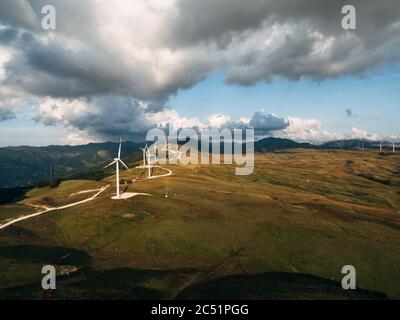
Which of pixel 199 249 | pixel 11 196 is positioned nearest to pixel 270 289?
pixel 199 249

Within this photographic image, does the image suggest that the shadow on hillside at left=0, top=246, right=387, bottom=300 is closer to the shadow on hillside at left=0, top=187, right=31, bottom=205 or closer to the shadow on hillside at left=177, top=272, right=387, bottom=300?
the shadow on hillside at left=177, top=272, right=387, bottom=300

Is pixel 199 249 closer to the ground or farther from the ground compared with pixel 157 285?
farther from the ground

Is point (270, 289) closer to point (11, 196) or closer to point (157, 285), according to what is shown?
point (157, 285)

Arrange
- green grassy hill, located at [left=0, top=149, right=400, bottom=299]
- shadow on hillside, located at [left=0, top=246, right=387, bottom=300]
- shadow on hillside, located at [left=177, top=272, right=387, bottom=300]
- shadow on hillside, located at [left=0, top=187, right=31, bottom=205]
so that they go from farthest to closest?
shadow on hillside, located at [left=0, top=187, right=31, bottom=205], green grassy hill, located at [left=0, top=149, right=400, bottom=299], shadow on hillside, located at [left=177, top=272, right=387, bottom=300], shadow on hillside, located at [left=0, top=246, right=387, bottom=300]

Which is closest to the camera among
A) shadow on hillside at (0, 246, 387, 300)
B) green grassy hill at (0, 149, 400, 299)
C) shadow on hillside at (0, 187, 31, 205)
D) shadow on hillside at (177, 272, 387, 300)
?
shadow on hillside at (0, 246, 387, 300)

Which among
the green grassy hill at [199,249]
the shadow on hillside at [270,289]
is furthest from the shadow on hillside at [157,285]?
the green grassy hill at [199,249]

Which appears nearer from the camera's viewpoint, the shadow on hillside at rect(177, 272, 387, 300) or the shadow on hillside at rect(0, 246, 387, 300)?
the shadow on hillside at rect(0, 246, 387, 300)

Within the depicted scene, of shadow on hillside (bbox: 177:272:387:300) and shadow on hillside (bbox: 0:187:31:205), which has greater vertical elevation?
shadow on hillside (bbox: 0:187:31:205)

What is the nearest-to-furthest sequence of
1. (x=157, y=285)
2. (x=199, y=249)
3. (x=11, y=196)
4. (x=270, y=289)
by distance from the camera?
(x=270, y=289) → (x=157, y=285) → (x=199, y=249) → (x=11, y=196)

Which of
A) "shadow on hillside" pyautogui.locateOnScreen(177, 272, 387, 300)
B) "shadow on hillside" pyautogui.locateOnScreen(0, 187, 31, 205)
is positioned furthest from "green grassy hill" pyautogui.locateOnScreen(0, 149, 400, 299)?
"shadow on hillside" pyautogui.locateOnScreen(0, 187, 31, 205)
